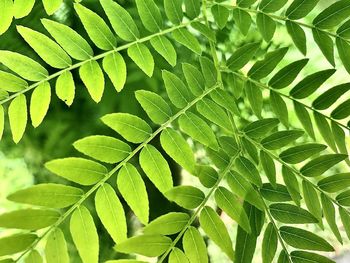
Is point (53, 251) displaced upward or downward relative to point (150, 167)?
downward

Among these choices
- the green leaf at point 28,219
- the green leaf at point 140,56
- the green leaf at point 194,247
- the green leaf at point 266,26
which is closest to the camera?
the green leaf at point 28,219

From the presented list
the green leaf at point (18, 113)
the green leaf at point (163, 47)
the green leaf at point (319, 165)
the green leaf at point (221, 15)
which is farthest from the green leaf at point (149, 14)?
the green leaf at point (319, 165)

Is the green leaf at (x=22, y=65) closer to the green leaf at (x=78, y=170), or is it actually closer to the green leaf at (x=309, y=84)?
the green leaf at (x=78, y=170)

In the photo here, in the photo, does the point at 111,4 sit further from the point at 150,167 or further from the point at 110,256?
the point at 110,256

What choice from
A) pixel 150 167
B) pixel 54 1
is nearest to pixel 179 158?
pixel 150 167

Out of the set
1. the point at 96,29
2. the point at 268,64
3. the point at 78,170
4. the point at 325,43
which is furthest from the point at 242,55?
the point at 78,170

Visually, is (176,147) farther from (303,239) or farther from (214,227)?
(303,239)
